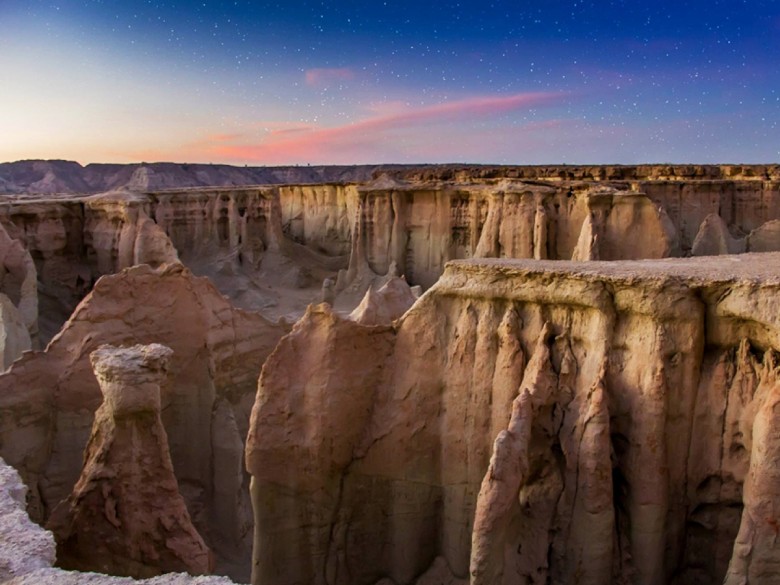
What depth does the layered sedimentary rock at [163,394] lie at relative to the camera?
991 cm

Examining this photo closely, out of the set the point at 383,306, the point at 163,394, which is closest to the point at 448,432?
the point at 163,394

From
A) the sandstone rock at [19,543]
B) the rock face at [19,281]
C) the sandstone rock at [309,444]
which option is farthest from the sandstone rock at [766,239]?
the sandstone rock at [19,543]

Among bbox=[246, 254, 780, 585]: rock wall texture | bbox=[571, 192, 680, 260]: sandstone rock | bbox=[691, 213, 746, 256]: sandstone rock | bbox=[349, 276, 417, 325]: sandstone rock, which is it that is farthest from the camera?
bbox=[691, 213, 746, 256]: sandstone rock

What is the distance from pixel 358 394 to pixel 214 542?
403cm

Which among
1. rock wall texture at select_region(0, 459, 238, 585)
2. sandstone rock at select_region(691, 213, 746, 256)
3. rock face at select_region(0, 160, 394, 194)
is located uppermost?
rock face at select_region(0, 160, 394, 194)

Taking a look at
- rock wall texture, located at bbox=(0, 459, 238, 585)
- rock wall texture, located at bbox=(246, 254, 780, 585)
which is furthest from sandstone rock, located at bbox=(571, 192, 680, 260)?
rock wall texture, located at bbox=(0, 459, 238, 585)

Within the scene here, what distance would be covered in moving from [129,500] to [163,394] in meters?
3.30

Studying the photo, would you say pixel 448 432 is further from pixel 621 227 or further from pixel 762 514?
pixel 621 227

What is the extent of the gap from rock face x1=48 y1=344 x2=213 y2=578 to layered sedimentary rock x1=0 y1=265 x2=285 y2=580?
7.68 ft

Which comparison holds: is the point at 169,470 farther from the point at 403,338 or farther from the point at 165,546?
the point at 403,338

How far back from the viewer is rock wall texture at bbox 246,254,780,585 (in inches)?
277

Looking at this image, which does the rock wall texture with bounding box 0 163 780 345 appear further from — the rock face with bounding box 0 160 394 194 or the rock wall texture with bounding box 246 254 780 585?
the rock face with bounding box 0 160 394 194

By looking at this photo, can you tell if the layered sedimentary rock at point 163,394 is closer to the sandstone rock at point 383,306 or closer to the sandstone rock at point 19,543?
the sandstone rock at point 383,306

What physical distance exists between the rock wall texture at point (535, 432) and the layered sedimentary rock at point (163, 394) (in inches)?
114
